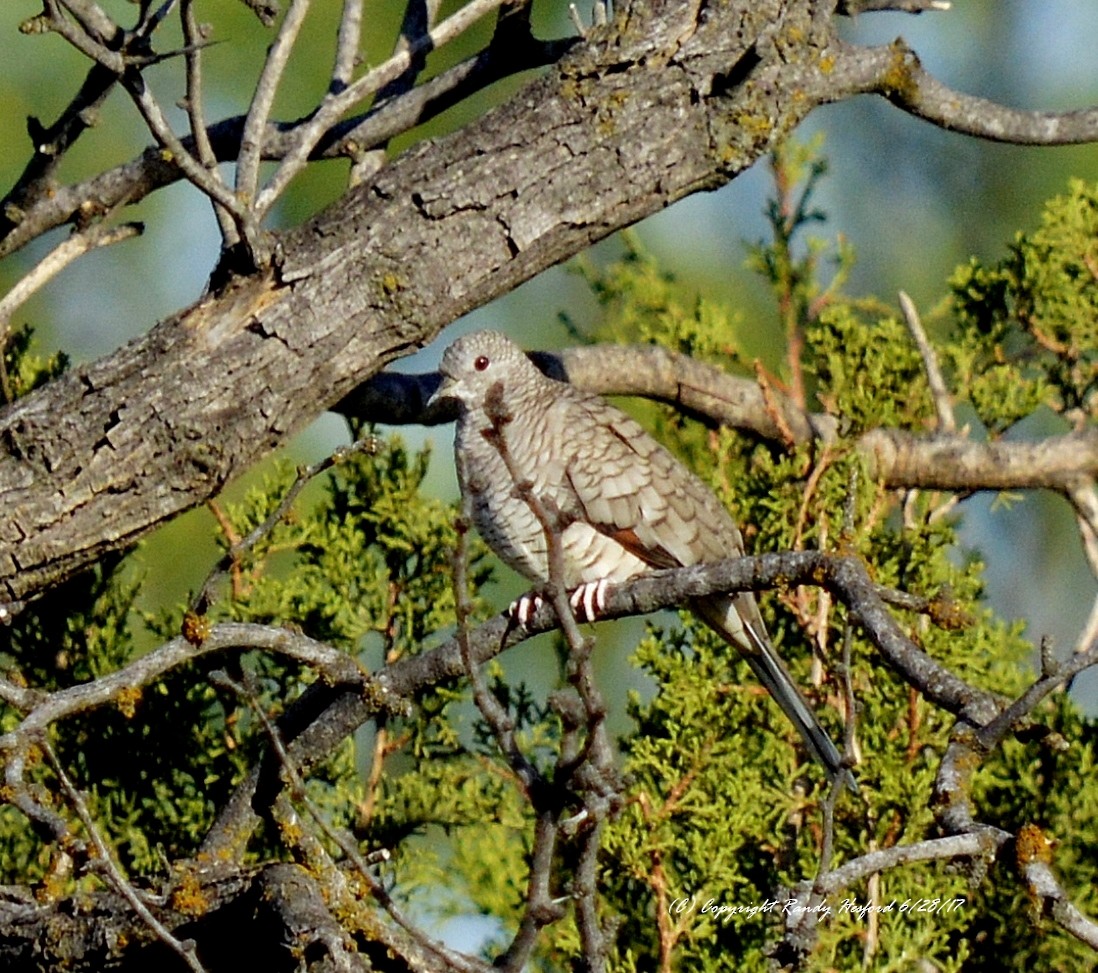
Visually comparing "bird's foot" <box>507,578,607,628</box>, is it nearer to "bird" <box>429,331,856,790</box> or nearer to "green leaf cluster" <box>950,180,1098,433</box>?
"bird" <box>429,331,856,790</box>

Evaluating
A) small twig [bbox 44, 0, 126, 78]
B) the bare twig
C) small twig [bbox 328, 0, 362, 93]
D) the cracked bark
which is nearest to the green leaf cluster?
the bare twig

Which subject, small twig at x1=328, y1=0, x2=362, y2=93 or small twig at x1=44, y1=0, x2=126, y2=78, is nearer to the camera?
small twig at x1=44, y1=0, x2=126, y2=78

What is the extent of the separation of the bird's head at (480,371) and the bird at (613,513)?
0.43 ft

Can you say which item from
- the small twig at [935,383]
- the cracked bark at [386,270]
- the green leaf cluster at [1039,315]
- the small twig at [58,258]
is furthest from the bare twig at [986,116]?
the small twig at [58,258]

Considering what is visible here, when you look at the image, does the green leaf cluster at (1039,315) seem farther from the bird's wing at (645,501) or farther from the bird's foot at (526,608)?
the bird's foot at (526,608)

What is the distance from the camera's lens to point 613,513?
13.1 feet

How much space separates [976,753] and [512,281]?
1555mm

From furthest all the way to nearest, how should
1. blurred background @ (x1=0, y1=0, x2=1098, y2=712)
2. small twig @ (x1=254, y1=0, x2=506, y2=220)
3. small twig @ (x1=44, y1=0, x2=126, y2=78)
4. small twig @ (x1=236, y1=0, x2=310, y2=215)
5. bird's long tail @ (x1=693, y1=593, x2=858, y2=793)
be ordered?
blurred background @ (x1=0, y1=0, x2=1098, y2=712), bird's long tail @ (x1=693, y1=593, x2=858, y2=793), small twig @ (x1=254, y1=0, x2=506, y2=220), small twig @ (x1=236, y1=0, x2=310, y2=215), small twig @ (x1=44, y1=0, x2=126, y2=78)

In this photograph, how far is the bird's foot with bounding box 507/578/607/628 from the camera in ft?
10.8

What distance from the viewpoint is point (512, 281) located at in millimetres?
3479

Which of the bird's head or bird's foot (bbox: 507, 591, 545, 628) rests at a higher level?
the bird's head

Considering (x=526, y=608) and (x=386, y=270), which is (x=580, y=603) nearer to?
(x=526, y=608)

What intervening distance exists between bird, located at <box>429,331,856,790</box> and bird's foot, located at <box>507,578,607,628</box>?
0.08 meters

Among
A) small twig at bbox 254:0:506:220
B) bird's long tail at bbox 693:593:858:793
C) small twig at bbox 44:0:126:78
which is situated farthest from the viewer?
bird's long tail at bbox 693:593:858:793
